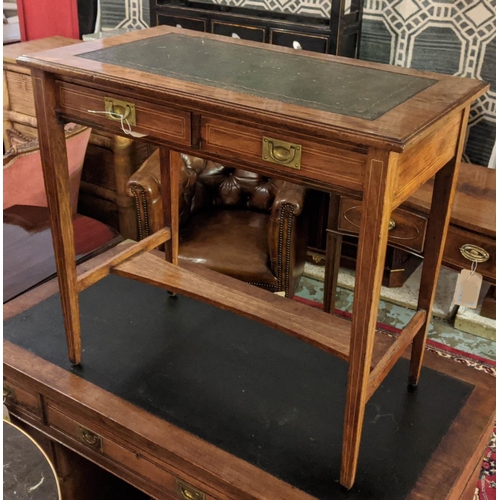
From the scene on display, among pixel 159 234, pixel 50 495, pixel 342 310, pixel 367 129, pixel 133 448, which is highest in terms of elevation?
pixel 367 129

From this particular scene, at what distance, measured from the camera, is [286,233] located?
7.10 feet

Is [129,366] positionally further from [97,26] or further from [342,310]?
[97,26]

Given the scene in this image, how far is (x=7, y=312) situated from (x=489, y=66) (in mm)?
1838

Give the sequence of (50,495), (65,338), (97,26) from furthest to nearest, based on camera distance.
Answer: (97,26), (65,338), (50,495)

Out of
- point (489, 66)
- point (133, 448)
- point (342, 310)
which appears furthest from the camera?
point (342, 310)

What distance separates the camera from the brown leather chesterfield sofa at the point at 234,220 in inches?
86.4

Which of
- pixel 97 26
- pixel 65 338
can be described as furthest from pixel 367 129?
pixel 97 26

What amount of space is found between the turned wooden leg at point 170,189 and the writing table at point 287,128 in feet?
0.83

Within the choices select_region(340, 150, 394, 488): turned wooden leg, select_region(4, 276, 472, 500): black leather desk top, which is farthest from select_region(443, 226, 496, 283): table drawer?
select_region(340, 150, 394, 488): turned wooden leg

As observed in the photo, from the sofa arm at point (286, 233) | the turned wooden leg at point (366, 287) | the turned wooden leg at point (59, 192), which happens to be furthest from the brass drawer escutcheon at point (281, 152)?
the sofa arm at point (286, 233)

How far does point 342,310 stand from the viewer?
2.67 metres

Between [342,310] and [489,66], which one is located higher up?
[489,66]

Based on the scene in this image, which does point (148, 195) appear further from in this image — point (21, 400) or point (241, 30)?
point (21, 400)

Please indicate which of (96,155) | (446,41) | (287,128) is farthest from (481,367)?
(96,155)
